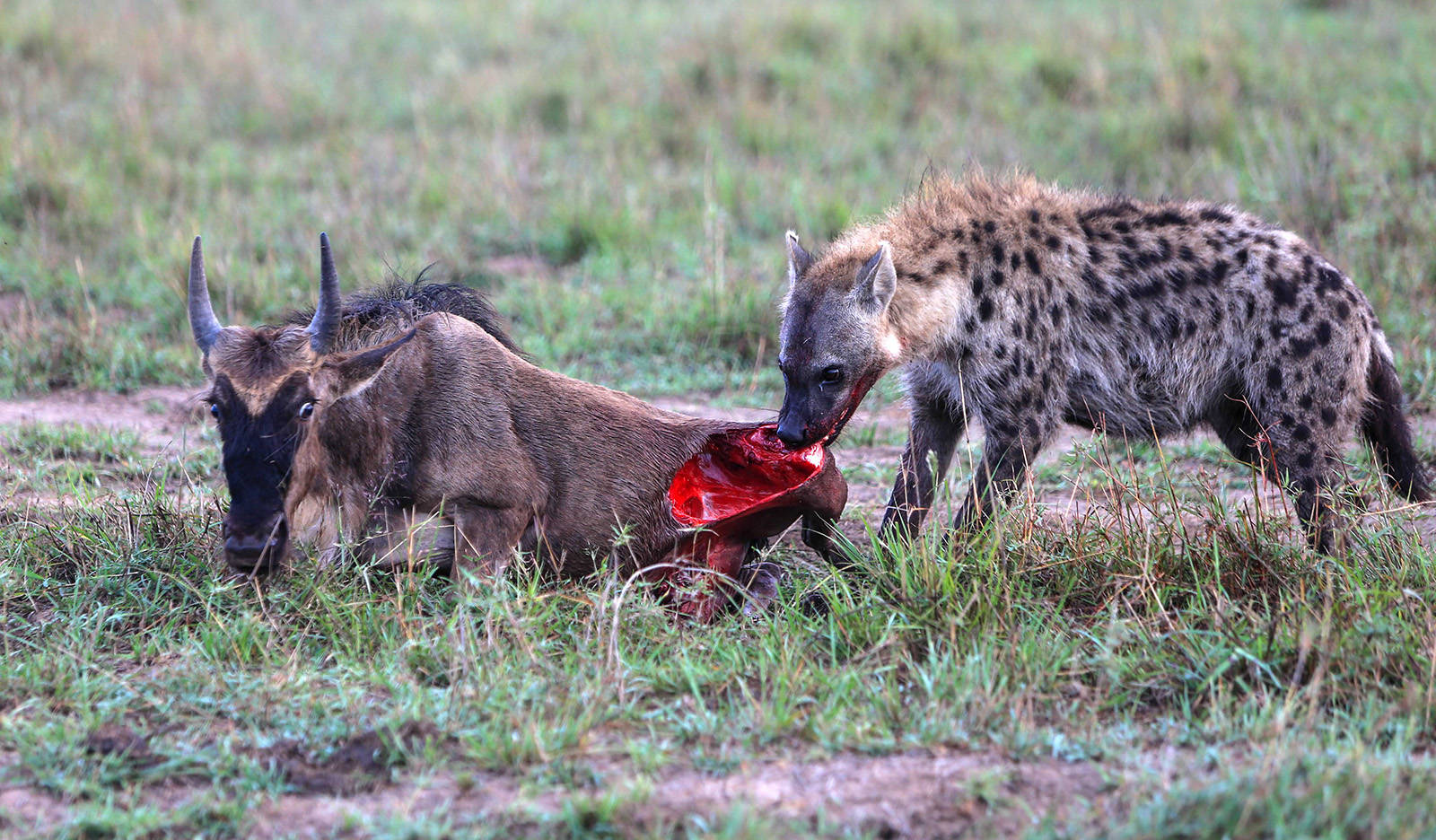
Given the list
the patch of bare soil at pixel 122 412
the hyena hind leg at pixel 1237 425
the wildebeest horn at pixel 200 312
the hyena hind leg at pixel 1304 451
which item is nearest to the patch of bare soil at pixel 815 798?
the wildebeest horn at pixel 200 312

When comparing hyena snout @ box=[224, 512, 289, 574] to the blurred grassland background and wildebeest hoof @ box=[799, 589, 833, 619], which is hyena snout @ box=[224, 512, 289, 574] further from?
the blurred grassland background

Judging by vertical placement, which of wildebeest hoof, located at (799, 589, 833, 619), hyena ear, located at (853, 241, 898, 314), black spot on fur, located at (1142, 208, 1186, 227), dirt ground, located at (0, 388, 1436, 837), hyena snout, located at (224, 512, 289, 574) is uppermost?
black spot on fur, located at (1142, 208, 1186, 227)

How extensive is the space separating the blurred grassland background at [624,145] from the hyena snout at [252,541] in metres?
2.31

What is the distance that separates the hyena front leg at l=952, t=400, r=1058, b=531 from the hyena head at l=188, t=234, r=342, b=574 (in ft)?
7.36

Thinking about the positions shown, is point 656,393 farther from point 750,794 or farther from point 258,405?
point 750,794

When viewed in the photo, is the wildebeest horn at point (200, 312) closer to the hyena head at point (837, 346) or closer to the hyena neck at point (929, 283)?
the hyena head at point (837, 346)

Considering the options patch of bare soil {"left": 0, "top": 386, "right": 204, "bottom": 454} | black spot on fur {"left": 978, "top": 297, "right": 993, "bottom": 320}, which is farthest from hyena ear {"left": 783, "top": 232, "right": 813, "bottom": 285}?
patch of bare soil {"left": 0, "top": 386, "right": 204, "bottom": 454}

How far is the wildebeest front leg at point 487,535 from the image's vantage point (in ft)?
13.6

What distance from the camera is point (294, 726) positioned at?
3.39 meters

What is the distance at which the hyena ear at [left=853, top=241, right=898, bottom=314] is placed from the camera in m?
4.69

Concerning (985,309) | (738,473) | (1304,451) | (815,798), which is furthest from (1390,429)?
(815,798)

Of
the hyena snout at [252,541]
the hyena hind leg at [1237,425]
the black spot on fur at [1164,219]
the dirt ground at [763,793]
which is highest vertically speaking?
the black spot on fur at [1164,219]

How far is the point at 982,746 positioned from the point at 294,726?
1.68 m

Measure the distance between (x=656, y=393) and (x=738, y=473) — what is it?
1984mm
